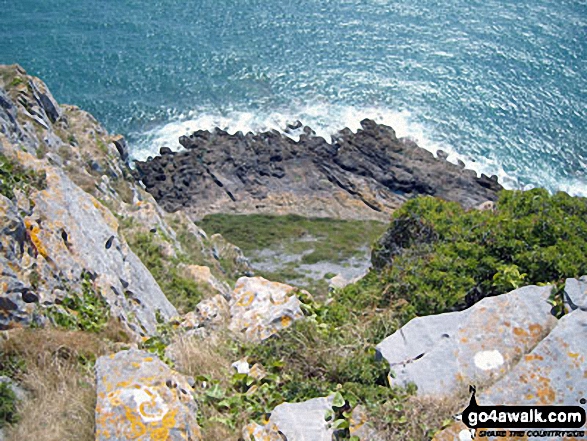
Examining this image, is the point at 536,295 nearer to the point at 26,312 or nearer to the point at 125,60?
the point at 26,312

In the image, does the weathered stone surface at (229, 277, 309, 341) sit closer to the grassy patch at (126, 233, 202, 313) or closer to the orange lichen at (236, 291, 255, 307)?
the orange lichen at (236, 291, 255, 307)

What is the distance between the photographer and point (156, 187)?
5503 centimetres

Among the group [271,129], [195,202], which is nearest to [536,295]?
[195,202]

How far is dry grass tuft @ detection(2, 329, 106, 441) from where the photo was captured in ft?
20.9

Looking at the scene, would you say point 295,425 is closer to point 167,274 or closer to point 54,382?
point 54,382

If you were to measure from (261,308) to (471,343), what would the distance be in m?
4.49

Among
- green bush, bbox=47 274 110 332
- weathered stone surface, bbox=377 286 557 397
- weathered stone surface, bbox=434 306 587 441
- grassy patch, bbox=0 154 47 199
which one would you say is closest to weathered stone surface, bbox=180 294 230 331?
green bush, bbox=47 274 110 332

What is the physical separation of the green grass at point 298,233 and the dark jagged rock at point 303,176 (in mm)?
2210

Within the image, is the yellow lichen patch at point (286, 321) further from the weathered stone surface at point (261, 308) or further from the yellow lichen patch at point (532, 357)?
the yellow lichen patch at point (532, 357)

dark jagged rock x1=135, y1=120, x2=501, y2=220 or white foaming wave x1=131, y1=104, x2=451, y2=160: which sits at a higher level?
white foaming wave x1=131, y1=104, x2=451, y2=160

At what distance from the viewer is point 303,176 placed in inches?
2267

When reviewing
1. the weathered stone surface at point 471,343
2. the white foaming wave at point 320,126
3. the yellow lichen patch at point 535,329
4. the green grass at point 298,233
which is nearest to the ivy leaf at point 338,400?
the weathered stone surface at point 471,343

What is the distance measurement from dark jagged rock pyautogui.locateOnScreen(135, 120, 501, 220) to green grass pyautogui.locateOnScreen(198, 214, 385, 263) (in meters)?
2.21

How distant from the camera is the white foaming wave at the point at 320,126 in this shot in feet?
199
